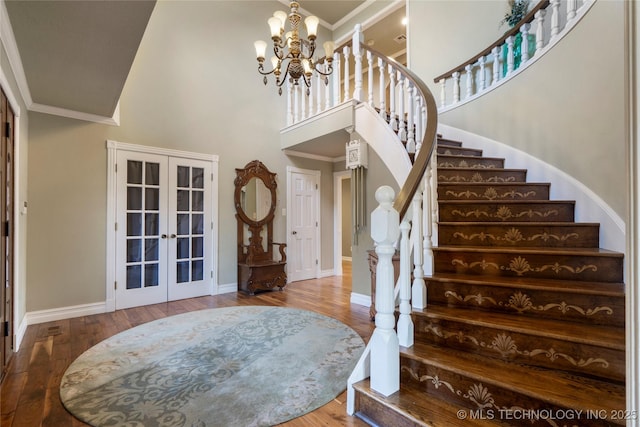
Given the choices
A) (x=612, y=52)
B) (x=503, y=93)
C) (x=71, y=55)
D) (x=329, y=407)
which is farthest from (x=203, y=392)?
(x=503, y=93)

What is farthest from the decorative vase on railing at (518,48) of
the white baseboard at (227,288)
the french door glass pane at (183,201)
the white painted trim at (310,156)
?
the white baseboard at (227,288)

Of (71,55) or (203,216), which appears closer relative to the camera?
(71,55)

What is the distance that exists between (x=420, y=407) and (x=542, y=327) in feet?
2.36

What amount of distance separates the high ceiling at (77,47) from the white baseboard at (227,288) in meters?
2.80

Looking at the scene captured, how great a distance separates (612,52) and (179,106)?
4703mm

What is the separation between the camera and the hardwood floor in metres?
1.71

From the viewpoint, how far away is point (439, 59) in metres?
4.58

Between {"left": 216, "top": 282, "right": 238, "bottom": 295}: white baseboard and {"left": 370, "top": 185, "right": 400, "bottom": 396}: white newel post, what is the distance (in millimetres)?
3617

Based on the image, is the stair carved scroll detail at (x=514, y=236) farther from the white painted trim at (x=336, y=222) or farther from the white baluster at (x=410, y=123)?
the white painted trim at (x=336, y=222)

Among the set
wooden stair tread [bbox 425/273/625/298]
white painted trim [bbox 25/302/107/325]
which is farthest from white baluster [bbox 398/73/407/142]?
white painted trim [bbox 25/302/107/325]

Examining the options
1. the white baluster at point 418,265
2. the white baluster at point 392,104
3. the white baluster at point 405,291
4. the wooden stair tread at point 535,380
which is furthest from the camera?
the white baluster at point 392,104

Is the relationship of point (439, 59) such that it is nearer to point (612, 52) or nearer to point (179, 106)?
point (612, 52)

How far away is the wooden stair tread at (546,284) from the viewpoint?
1521 millimetres

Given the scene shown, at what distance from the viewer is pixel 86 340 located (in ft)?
9.23
